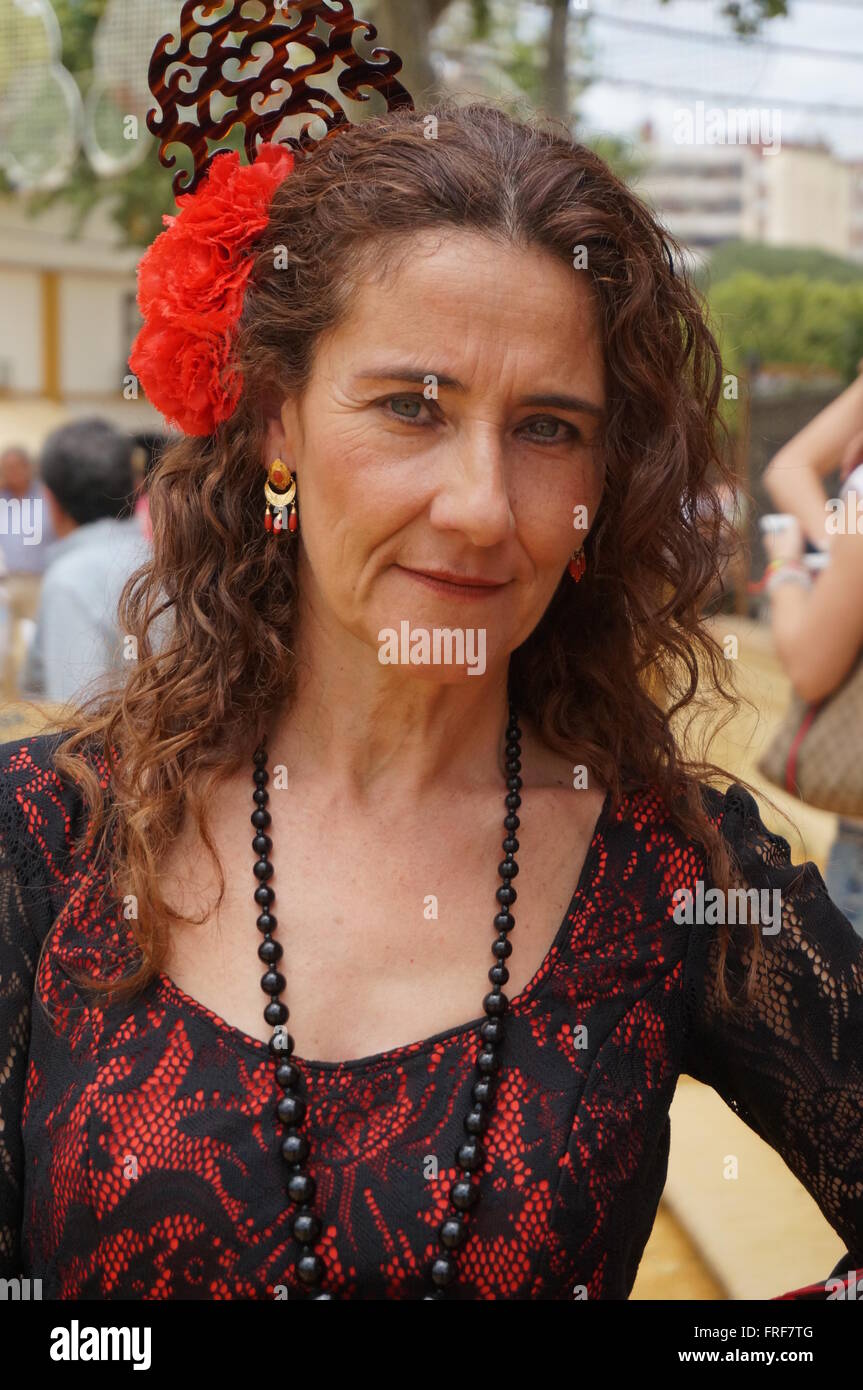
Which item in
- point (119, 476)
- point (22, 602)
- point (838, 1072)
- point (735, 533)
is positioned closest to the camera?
point (838, 1072)

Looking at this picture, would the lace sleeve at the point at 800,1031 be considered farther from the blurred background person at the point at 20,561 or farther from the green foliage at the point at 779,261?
the green foliage at the point at 779,261

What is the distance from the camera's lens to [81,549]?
4.46 m

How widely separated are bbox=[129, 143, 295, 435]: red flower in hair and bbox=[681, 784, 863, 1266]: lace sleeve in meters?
0.92

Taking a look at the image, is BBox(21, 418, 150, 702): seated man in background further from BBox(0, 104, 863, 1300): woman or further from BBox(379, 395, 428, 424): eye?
BBox(379, 395, 428, 424): eye

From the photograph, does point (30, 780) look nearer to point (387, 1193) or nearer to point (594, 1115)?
point (387, 1193)

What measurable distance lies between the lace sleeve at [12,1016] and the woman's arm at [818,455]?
204 centimetres

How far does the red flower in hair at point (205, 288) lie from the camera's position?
183 cm

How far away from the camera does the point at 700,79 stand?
16.2ft

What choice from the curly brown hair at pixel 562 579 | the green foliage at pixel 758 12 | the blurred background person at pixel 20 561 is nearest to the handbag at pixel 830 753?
the curly brown hair at pixel 562 579

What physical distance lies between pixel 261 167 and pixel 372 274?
0.30 metres

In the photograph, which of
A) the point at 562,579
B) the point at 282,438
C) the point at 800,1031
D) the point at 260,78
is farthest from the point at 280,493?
the point at 800,1031
